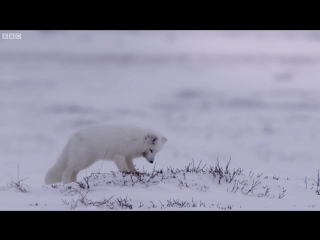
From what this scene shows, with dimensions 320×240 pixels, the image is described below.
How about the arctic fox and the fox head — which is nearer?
the arctic fox

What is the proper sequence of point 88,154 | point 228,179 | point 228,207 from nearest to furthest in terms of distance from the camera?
point 228,207 < point 228,179 < point 88,154

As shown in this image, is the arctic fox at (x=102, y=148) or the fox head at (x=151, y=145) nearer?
the arctic fox at (x=102, y=148)

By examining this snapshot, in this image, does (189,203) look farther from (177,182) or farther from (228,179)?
(228,179)

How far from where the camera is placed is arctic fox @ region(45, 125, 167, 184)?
29.9 feet

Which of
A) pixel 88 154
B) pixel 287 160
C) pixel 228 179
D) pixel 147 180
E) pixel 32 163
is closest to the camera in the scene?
pixel 147 180

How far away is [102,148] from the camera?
9.09 meters

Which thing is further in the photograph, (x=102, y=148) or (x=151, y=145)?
(x=151, y=145)

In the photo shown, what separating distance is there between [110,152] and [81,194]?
7.90 feet

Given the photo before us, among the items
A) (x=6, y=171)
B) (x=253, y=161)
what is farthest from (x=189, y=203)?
(x=253, y=161)

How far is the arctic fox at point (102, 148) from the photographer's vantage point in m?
9.11
